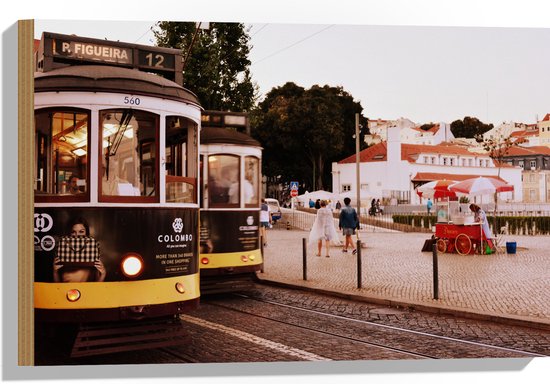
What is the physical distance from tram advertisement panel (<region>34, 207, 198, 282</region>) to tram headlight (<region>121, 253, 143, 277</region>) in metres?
0.03

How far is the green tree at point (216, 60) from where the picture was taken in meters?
9.30

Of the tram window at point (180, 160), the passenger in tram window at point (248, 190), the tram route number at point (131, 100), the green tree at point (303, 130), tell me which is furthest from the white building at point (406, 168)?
the tram route number at point (131, 100)

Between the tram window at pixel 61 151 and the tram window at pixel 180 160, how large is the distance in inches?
33.2

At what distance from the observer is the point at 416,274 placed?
44.1 feet

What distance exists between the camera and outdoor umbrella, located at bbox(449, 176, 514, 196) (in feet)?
62.6

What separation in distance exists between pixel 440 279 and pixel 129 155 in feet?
25.5

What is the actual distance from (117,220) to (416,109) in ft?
16.4

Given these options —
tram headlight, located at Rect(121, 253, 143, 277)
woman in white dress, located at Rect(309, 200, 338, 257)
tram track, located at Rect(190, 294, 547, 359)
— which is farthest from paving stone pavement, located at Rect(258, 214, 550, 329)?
tram headlight, located at Rect(121, 253, 143, 277)

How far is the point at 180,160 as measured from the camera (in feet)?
23.3

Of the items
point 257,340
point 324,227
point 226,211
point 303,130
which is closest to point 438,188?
point 324,227

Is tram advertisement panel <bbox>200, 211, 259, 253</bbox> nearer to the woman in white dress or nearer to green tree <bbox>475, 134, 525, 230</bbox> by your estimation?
the woman in white dress

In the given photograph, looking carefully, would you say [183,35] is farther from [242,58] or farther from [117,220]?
[117,220]

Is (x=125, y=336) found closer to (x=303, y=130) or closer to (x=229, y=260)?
(x=229, y=260)

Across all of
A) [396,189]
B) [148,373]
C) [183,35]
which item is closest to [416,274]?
[183,35]
